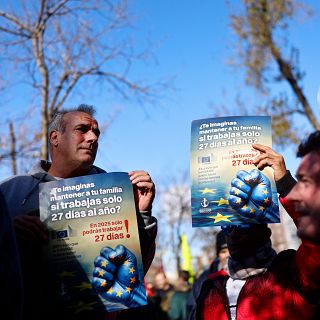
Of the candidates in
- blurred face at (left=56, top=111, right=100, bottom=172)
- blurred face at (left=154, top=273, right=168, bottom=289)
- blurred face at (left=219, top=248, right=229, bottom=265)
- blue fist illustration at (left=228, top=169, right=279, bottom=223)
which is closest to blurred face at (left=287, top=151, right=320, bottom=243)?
blue fist illustration at (left=228, top=169, right=279, bottom=223)

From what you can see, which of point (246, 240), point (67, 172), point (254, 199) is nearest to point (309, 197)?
point (254, 199)

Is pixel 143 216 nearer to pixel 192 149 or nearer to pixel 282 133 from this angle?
pixel 192 149

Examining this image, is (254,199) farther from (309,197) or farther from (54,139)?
(54,139)

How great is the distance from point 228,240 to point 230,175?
0.63 metres

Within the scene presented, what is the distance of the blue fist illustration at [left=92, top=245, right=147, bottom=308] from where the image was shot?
284 centimetres

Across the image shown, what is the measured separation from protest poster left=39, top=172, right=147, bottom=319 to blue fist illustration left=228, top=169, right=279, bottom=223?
23.4 inches

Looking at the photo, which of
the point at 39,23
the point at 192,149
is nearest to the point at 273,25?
the point at 39,23

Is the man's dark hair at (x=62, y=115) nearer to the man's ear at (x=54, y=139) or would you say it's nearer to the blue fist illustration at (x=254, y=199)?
the man's ear at (x=54, y=139)

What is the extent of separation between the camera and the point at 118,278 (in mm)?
2863

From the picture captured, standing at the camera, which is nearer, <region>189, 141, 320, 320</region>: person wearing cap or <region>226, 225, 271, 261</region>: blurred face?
<region>189, 141, 320, 320</region>: person wearing cap

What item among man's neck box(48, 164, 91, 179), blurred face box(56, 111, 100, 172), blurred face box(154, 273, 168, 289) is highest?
blurred face box(56, 111, 100, 172)

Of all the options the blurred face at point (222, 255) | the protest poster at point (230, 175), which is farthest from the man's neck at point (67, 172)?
the blurred face at point (222, 255)

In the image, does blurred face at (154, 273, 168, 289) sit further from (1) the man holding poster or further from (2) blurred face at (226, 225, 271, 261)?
(1) the man holding poster

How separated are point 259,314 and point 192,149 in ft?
3.24
